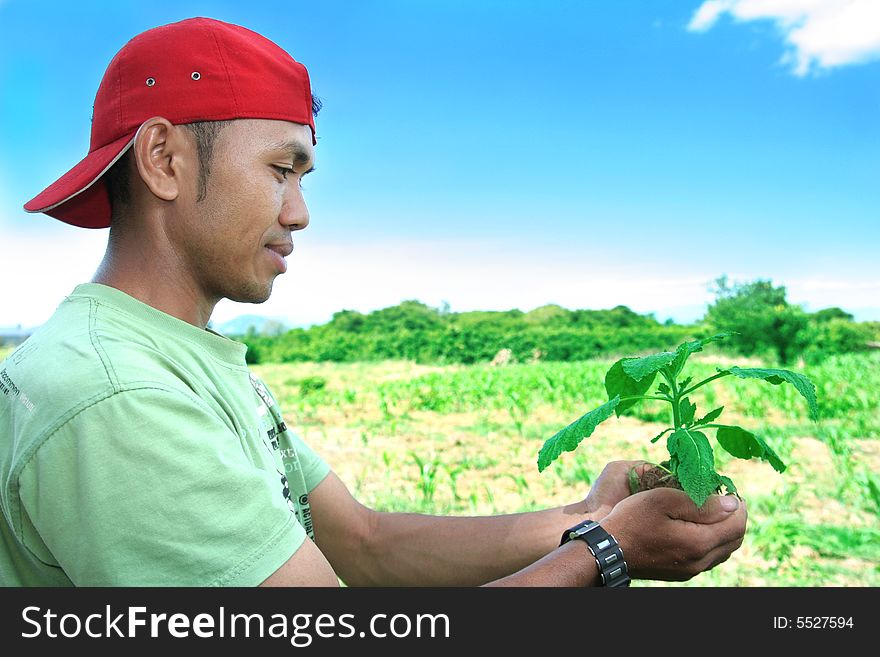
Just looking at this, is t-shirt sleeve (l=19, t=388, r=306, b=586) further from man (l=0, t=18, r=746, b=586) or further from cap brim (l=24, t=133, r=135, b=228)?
cap brim (l=24, t=133, r=135, b=228)

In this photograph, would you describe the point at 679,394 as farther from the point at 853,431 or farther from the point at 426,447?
the point at 853,431

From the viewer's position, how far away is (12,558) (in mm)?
1238

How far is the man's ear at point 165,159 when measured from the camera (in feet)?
4.62

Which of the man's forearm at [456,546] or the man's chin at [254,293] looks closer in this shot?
the man's chin at [254,293]

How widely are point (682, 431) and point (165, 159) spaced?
3.83 feet

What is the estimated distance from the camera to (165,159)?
4.69ft

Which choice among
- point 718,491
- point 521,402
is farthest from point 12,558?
point 521,402

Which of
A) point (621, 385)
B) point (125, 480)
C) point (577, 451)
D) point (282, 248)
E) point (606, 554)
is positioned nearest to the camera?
point (125, 480)

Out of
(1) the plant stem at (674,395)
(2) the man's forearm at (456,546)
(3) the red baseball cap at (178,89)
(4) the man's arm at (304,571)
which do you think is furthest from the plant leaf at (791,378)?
(3) the red baseball cap at (178,89)

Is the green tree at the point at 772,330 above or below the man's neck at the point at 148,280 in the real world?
above

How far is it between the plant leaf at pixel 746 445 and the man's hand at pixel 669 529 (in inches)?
4.4

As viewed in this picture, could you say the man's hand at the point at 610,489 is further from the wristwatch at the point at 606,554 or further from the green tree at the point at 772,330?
the green tree at the point at 772,330

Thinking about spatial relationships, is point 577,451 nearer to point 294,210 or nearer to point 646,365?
point 646,365

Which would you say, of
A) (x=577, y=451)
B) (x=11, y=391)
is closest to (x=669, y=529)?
(x=11, y=391)
